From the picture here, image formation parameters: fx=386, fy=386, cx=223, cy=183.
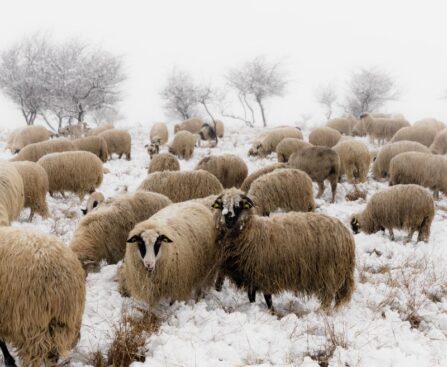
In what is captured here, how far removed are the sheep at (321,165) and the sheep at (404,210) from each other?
8.79ft

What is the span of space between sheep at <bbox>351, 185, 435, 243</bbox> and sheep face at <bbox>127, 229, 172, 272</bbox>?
5.73 m

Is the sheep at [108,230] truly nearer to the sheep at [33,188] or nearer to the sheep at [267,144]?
the sheep at [33,188]

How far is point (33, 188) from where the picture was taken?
8.47m

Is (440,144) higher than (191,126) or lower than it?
higher

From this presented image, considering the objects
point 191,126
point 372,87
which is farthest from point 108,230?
point 372,87

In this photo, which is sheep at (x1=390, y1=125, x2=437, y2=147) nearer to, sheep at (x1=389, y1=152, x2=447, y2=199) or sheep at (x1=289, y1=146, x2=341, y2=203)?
sheep at (x1=389, y1=152, x2=447, y2=199)

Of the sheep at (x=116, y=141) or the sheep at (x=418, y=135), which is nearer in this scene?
the sheep at (x=116, y=141)

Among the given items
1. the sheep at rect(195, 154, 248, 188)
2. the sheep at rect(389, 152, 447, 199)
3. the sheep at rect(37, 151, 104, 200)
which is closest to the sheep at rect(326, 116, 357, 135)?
the sheep at rect(389, 152, 447, 199)

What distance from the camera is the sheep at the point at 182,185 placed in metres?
9.08

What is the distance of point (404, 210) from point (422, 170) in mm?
4528

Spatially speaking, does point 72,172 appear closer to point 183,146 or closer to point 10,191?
point 10,191

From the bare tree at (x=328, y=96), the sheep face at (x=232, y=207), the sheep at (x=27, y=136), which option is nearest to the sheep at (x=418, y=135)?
the sheep face at (x=232, y=207)

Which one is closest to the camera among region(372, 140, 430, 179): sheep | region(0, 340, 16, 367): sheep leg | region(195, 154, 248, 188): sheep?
region(0, 340, 16, 367): sheep leg

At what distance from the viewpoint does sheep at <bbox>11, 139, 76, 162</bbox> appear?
12703 millimetres
